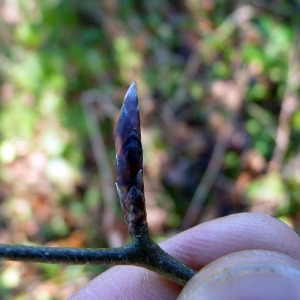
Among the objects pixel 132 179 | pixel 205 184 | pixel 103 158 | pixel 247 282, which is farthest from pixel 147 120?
pixel 132 179

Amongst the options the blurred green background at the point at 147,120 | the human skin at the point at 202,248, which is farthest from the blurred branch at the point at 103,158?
the human skin at the point at 202,248

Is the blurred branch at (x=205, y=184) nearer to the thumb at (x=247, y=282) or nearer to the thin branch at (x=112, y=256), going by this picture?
the thumb at (x=247, y=282)

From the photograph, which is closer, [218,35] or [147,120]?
[147,120]

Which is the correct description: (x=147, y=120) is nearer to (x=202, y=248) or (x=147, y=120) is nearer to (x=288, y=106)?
(x=288, y=106)

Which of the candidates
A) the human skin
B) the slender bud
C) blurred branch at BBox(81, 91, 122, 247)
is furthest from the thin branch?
blurred branch at BBox(81, 91, 122, 247)

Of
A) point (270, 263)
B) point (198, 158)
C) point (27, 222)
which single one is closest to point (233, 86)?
point (198, 158)

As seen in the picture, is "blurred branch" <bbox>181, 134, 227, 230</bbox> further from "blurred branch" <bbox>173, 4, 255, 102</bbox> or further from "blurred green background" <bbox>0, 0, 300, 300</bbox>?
"blurred branch" <bbox>173, 4, 255, 102</bbox>
